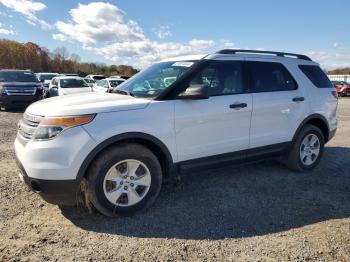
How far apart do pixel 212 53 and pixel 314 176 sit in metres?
2.66

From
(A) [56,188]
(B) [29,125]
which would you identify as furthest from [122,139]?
(B) [29,125]

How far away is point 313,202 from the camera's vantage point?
14.4 ft

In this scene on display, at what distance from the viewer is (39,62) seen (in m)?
72.8

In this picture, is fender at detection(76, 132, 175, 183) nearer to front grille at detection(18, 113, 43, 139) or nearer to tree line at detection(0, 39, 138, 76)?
front grille at detection(18, 113, 43, 139)

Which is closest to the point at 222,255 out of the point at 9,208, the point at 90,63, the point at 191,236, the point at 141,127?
the point at 191,236

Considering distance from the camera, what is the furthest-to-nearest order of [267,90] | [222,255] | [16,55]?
[16,55] < [267,90] < [222,255]

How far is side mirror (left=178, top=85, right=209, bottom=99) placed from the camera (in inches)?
155

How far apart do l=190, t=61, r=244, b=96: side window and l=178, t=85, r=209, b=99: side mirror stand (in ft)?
0.78

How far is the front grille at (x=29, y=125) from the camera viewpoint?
3542mm

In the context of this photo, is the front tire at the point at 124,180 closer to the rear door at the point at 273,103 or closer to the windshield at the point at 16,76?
the rear door at the point at 273,103

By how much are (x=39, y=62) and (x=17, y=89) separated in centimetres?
6429

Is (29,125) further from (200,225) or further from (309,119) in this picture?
(309,119)

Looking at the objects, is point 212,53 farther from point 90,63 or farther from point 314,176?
point 90,63

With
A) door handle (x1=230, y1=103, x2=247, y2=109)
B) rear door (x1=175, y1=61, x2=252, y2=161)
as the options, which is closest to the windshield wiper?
rear door (x1=175, y1=61, x2=252, y2=161)
